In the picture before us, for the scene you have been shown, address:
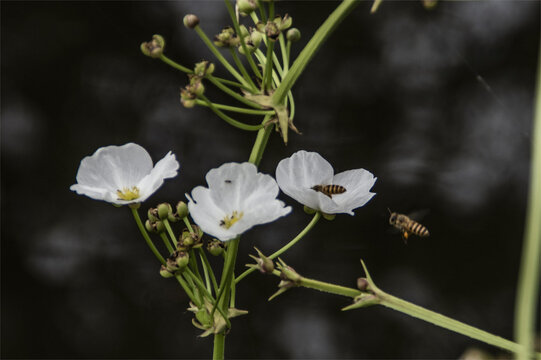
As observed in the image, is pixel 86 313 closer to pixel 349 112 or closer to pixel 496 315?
pixel 349 112

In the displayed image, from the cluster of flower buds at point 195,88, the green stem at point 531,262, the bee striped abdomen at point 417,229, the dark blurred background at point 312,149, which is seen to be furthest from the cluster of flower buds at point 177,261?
the dark blurred background at point 312,149

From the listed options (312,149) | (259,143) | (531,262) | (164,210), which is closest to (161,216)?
(164,210)

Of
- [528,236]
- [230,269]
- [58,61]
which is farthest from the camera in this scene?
[58,61]

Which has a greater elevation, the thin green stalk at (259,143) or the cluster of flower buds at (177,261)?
the thin green stalk at (259,143)

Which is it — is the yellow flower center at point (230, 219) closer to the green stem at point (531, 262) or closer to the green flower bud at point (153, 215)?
the green flower bud at point (153, 215)

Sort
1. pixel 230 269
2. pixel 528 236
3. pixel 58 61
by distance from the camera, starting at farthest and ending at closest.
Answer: pixel 58 61, pixel 230 269, pixel 528 236

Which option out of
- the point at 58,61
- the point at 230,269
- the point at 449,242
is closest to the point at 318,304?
the point at 449,242

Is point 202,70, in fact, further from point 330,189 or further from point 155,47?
point 330,189
